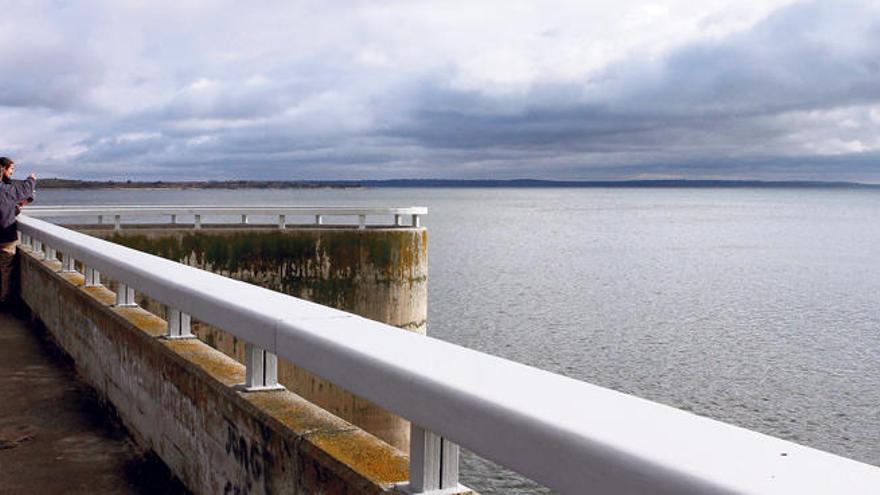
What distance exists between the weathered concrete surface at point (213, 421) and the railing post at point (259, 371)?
0.06 m

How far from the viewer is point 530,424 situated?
2.03 m

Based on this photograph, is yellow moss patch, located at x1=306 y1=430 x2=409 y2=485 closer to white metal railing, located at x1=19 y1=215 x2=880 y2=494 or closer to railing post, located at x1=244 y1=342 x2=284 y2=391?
white metal railing, located at x1=19 y1=215 x2=880 y2=494

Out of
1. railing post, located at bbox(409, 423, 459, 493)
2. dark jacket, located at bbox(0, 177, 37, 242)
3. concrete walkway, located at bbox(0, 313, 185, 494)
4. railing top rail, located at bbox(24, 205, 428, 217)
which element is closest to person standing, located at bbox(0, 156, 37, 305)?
dark jacket, located at bbox(0, 177, 37, 242)

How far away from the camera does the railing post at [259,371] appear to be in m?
3.94

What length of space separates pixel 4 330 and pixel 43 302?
21.0 inches

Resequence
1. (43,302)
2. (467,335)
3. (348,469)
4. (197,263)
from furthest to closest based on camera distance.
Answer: (467,335) < (197,263) < (43,302) < (348,469)

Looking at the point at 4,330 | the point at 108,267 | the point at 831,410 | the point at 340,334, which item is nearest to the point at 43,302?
the point at 4,330

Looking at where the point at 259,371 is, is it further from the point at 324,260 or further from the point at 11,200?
the point at 324,260

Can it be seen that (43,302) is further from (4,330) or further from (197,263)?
(197,263)

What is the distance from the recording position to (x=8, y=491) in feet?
15.2

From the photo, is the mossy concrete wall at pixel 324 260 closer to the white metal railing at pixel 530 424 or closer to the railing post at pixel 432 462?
the white metal railing at pixel 530 424

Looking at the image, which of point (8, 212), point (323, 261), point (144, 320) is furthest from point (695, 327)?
point (144, 320)

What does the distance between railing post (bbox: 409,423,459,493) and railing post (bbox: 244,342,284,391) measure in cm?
148

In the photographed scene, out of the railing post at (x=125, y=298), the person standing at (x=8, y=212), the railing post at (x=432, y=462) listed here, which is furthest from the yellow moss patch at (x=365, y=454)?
the person standing at (x=8, y=212)
